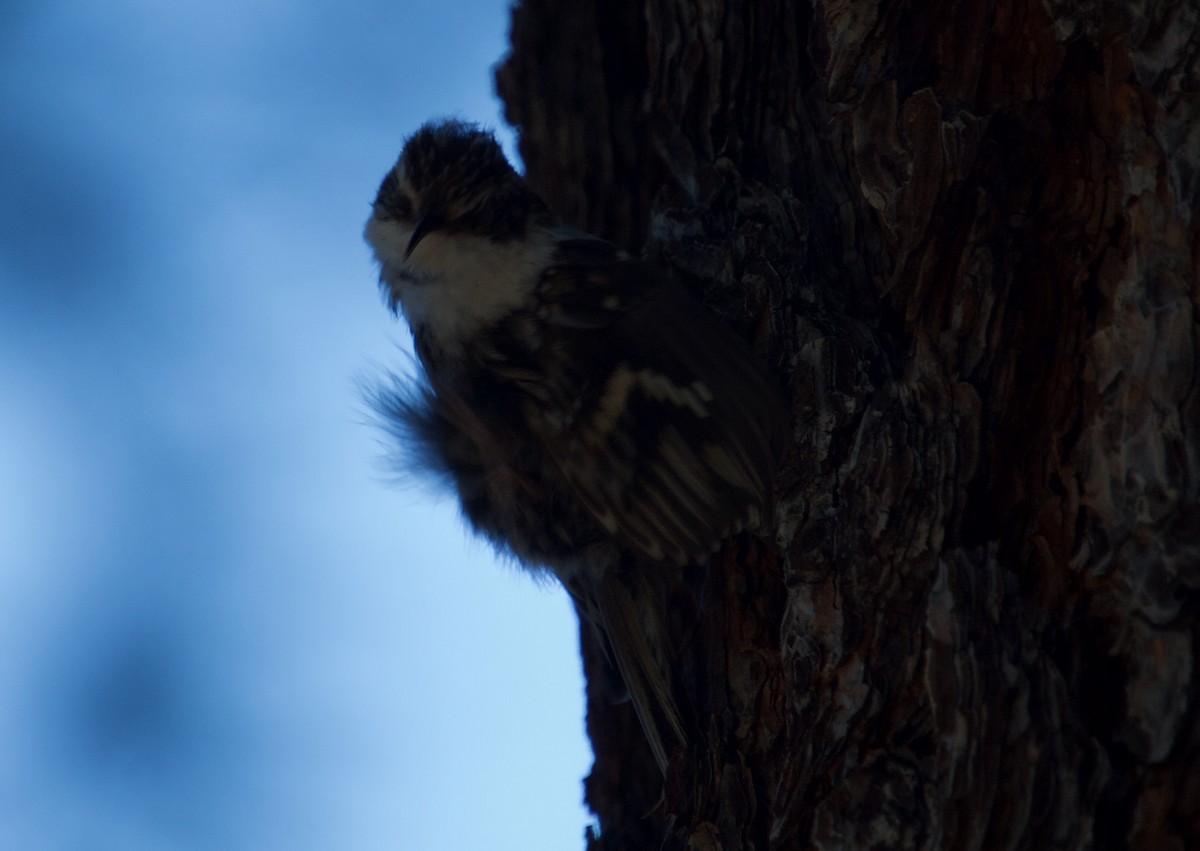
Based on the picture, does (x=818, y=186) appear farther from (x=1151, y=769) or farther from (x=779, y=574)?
(x=1151, y=769)

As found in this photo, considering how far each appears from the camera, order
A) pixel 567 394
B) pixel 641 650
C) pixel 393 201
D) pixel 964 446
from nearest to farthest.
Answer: pixel 964 446
pixel 567 394
pixel 641 650
pixel 393 201

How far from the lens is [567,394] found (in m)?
1.46

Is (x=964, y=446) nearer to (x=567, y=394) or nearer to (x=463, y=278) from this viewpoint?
(x=567, y=394)

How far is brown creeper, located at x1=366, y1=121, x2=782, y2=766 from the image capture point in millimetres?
1386

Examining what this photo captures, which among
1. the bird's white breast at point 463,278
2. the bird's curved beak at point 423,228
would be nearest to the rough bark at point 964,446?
the bird's white breast at point 463,278

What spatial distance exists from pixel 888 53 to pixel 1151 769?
0.77 m

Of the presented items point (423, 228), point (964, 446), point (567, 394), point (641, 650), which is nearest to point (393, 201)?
point (423, 228)

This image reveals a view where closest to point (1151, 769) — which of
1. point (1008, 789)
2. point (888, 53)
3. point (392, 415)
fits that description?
point (1008, 789)

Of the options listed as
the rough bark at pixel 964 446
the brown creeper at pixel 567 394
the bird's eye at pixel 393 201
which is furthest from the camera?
the bird's eye at pixel 393 201

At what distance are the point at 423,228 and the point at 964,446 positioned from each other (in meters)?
0.77

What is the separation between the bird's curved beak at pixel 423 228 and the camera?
159 centimetres

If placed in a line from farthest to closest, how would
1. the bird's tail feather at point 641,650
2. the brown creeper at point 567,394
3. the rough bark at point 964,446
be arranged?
the bird's tail feather at point 641,650, the brown creeper at point 567,394, the rough bark at point 964,446

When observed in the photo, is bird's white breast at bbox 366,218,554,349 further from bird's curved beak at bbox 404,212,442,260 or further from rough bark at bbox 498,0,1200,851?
rough bark at bbox 498,0,1200,851

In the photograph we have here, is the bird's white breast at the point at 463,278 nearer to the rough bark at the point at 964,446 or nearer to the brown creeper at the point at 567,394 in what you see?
the brown creeper at the point at 567,394
